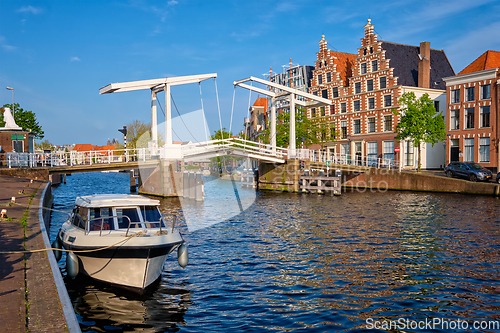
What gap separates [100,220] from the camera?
35.0ft

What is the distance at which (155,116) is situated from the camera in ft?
103

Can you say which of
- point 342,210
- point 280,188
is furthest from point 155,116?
point 342,210

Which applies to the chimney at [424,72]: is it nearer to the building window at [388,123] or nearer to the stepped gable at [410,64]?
the stepped gable at [410,64]

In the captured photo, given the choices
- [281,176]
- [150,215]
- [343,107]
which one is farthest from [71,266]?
[343,107]

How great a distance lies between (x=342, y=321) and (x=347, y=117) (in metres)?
43.0

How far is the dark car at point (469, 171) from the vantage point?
100ft

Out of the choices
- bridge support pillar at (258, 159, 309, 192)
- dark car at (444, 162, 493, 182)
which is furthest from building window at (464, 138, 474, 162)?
bridge support pillar at (258, 159, 309, 192)

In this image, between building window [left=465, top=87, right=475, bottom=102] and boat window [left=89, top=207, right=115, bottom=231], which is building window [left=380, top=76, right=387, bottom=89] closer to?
building window [left=465, top=87, right=475, bottom=102]

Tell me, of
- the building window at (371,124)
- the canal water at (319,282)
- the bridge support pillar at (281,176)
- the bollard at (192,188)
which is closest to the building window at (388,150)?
the building window at (371,124)

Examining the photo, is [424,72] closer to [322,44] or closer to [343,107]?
[343,107]

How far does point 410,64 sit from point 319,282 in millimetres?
42337

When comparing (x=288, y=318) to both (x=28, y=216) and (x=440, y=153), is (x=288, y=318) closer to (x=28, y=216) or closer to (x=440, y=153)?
(x=28, y=216)

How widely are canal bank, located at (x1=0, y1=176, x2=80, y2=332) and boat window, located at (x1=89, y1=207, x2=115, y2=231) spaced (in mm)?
1218

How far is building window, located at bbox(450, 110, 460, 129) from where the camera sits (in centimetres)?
3881
